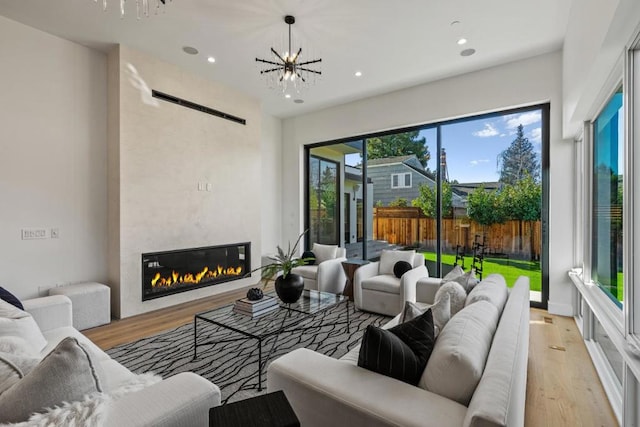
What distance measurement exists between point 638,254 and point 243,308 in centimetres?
279

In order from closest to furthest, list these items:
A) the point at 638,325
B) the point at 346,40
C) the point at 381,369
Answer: the point at 381,369 < the point at 638,325 < the point at 346,40

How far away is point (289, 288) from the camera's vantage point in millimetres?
2949

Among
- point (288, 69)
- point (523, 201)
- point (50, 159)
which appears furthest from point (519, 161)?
point (50, 159)

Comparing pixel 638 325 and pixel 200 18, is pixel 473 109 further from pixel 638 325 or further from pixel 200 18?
pixel 200 18

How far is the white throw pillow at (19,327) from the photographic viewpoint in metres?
1.65

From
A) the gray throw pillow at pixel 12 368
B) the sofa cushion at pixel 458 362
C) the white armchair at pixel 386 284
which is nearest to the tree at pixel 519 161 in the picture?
the white armchair at pixel 386 284

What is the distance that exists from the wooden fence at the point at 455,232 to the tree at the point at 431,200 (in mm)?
82

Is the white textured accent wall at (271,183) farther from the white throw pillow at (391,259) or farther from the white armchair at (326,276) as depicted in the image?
the white throw pillow at (391,259)

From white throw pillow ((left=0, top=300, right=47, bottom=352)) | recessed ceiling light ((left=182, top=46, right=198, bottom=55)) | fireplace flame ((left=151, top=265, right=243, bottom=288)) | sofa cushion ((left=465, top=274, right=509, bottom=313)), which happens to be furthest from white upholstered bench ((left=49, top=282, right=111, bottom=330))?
sofa cushion ((left=465, top=274, right=509, bottom=313))

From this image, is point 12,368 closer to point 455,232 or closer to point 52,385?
point 52,385

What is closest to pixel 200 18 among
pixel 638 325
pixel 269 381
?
pixel 269 381

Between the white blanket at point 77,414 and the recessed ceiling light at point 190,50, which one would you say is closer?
the white blanket at point 77,414

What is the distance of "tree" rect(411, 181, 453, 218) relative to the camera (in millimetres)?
4742

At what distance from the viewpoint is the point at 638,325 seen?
1.71 meters
